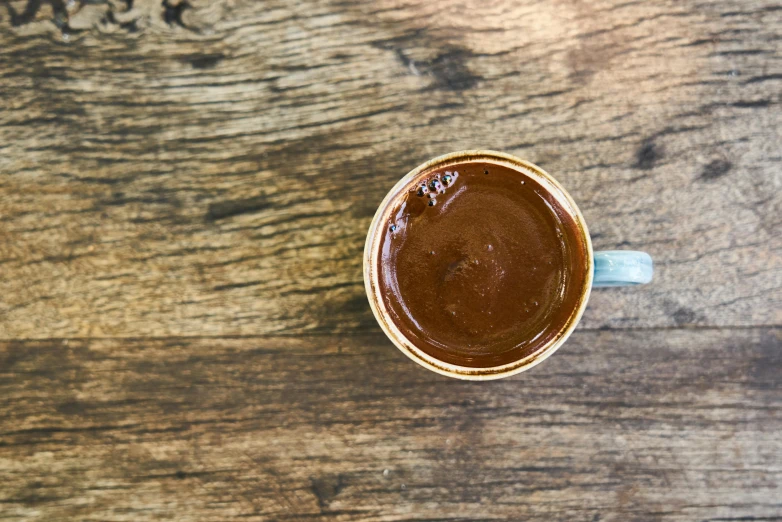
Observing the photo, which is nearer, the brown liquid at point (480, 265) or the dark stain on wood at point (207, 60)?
the brown liquid at point (480, 265)

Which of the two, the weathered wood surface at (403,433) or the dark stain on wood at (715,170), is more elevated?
the dark stain on wood at (715,170)

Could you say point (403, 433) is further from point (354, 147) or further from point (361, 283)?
point (354, 147)

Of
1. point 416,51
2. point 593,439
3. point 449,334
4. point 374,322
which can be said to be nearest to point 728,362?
point 593,439

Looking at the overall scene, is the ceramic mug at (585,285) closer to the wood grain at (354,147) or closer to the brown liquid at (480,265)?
the brown liquid at (480,265)

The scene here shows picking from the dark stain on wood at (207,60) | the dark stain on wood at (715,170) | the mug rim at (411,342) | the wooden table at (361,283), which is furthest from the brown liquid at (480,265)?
the dark stain on wood at (207,60)

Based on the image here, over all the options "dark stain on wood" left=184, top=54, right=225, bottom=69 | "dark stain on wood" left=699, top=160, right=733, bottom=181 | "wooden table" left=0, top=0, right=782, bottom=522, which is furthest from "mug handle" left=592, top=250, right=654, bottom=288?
"dark stain on wood" left=184, top=54, right=225, bottom=69

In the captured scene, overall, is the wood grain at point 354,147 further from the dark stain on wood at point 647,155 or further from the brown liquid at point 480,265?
the brown liquid at point 480,265

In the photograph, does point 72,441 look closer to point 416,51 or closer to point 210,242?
point 210,242

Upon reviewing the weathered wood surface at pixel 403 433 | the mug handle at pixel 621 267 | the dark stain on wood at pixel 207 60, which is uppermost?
the dark stain on wood at pixel 207 60
